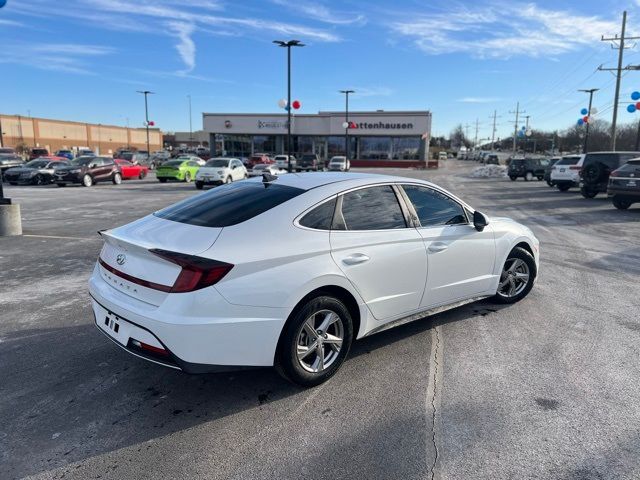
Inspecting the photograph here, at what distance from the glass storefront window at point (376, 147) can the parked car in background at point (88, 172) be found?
3821 centimetres

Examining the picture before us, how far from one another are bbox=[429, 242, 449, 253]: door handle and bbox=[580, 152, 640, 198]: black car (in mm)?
17131

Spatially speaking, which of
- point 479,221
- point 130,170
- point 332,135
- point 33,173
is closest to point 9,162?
point 33,173

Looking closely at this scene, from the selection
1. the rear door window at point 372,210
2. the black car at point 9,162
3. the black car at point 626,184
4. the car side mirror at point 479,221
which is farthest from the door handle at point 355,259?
the black car at point 9,162

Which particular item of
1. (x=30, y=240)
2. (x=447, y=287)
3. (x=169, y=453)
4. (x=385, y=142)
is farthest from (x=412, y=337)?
(x=385, y=142)

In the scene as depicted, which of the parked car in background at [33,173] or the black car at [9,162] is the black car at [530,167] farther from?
the black car at [9,162]

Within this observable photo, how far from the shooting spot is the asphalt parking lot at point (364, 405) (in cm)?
274

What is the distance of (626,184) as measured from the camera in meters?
15.1

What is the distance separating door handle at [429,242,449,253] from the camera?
168 inches

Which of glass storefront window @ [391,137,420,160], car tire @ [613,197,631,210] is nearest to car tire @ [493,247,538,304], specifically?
car tire @ [613,197,631,210]

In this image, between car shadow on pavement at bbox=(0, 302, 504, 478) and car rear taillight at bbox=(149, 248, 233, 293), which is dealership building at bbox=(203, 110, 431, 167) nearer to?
car shadow on pavement at bbox=(0, 302, 504, 478)

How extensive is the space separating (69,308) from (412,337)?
3.86 m

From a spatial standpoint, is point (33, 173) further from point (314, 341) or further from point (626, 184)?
point (626, 184)

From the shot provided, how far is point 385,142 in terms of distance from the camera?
60.2 metres

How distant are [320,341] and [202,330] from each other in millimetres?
967
